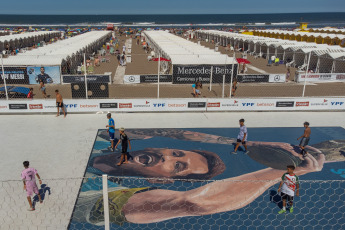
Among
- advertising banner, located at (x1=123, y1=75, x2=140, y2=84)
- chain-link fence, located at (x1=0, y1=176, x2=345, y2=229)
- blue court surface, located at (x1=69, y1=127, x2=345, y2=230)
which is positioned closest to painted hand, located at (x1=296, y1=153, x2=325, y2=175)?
blue court surface, located at (x1=69, y1=127, x2=345, y2=230)

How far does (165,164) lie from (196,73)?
13.9m

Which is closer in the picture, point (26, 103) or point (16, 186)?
point (16, 186)

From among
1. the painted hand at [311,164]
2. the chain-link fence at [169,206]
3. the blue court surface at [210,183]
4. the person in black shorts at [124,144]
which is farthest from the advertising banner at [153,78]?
the chain-link fence at [169,206]

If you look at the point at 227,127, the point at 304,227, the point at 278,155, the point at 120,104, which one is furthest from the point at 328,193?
the point at 120,104

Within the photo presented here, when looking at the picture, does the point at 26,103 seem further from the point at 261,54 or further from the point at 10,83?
the point at 261,54

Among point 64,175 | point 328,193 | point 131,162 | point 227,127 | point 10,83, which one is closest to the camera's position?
point 328,193

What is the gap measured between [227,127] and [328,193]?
6.21 metres

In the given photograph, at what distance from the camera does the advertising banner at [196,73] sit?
892 inches

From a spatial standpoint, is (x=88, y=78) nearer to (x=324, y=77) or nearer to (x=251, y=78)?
(x=251, y=78)

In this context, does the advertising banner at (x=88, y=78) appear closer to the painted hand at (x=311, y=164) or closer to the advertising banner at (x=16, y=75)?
the advertising banner at (x=16, y=75)

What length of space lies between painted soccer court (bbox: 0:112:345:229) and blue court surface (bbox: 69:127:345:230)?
40 mm

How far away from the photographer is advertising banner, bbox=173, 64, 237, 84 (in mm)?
22656

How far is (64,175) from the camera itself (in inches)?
367

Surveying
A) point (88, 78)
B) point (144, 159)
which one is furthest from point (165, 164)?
point (88, 78)
